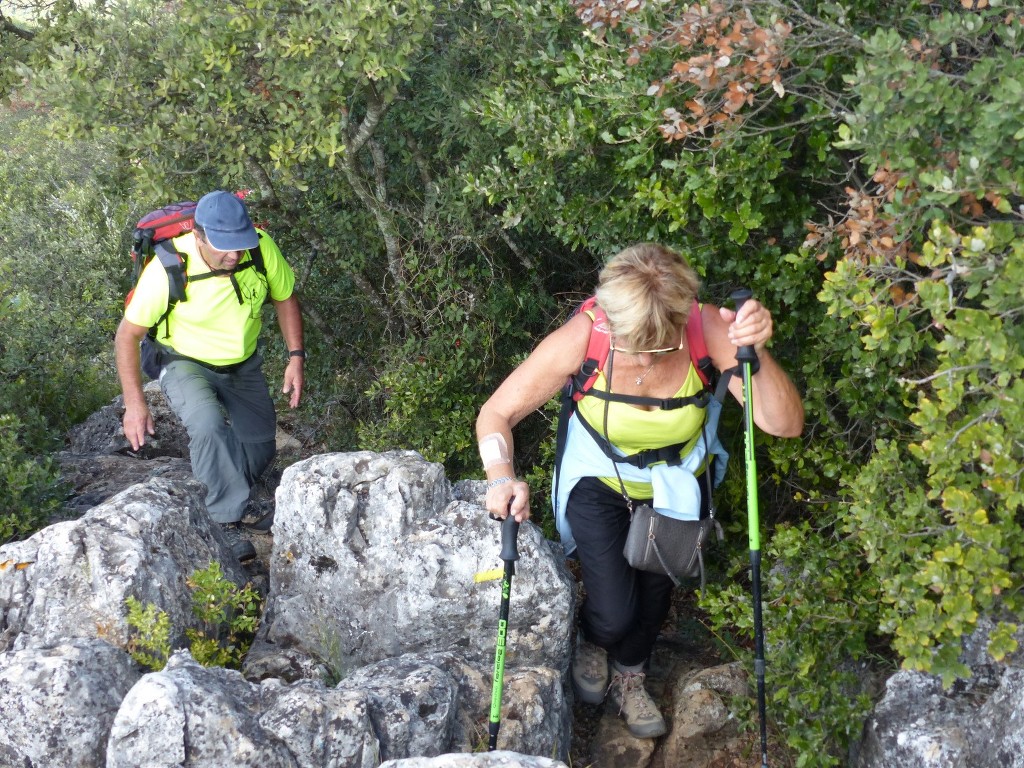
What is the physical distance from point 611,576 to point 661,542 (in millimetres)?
369

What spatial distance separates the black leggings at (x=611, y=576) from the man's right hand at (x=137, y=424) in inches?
110

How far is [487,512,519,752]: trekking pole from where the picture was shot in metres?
4.07

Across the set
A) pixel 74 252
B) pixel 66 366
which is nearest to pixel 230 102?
pixel 66 366

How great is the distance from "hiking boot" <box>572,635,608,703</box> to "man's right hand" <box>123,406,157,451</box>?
2944mm

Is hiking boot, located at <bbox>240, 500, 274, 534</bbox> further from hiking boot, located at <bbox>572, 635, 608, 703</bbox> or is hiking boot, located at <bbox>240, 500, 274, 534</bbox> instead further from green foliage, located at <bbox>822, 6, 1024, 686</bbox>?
green foliage, located at <bbox>822, 6, 1024, 686</bbox>

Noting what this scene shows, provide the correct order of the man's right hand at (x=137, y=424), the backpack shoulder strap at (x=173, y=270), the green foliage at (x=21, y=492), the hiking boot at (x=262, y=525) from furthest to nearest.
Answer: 1. the hiking boot at (x=262, y=525)
2. the man's right hand at (x=137, y=424)
3. the backpack shoulder strap at (x=173, y=270)
4. the green foliage at (x=21, y=492)

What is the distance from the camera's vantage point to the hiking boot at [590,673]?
5184 millimetres

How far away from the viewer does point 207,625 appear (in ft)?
15.6

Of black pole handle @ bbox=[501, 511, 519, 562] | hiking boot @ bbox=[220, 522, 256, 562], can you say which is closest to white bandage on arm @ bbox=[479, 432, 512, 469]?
black pole handle @ bbox=[501, 511, 519, 562]

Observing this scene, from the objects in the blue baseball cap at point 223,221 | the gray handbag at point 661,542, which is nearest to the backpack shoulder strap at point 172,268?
the blue baseball cap at point 223,221

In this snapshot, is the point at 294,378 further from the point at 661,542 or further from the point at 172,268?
the point at 661,542

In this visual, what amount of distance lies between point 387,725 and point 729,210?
275cm

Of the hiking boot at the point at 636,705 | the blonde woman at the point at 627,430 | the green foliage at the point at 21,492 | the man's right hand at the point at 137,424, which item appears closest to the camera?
the blonde woman at the point at 627,430

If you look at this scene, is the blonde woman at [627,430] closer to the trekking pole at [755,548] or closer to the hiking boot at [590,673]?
the hiking boot at [590,673]
